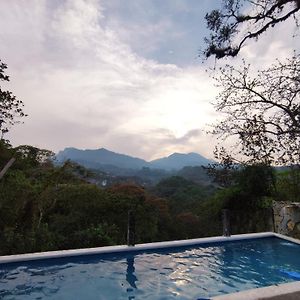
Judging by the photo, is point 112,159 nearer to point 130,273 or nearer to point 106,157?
point 106,157

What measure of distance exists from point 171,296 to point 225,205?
633 centimetres

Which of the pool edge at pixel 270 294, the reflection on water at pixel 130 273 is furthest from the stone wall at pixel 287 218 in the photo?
the pool edge at pixel 270 294

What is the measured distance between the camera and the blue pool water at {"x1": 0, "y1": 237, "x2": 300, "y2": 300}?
4621 mm

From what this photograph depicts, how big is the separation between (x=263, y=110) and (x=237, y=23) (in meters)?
2.46

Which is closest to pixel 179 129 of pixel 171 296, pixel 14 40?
pixel 14 40

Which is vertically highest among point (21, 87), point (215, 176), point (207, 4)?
point (207, 4)

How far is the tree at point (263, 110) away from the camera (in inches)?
311

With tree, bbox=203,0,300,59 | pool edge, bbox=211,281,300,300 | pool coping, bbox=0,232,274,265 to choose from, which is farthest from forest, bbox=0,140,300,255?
pool edge, bbox=211,281,300,300

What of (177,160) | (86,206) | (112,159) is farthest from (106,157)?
(86,206)

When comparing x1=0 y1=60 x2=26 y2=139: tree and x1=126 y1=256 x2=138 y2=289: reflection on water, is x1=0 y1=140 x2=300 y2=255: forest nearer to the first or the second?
x1=0 y1=60 x2=26 y2=139: tree

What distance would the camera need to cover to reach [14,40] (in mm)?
8375

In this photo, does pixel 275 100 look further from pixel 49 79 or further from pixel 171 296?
pixel 49 79

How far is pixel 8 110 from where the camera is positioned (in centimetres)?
768

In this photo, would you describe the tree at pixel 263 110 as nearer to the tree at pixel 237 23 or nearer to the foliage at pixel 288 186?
the tree at pixel 237 23
